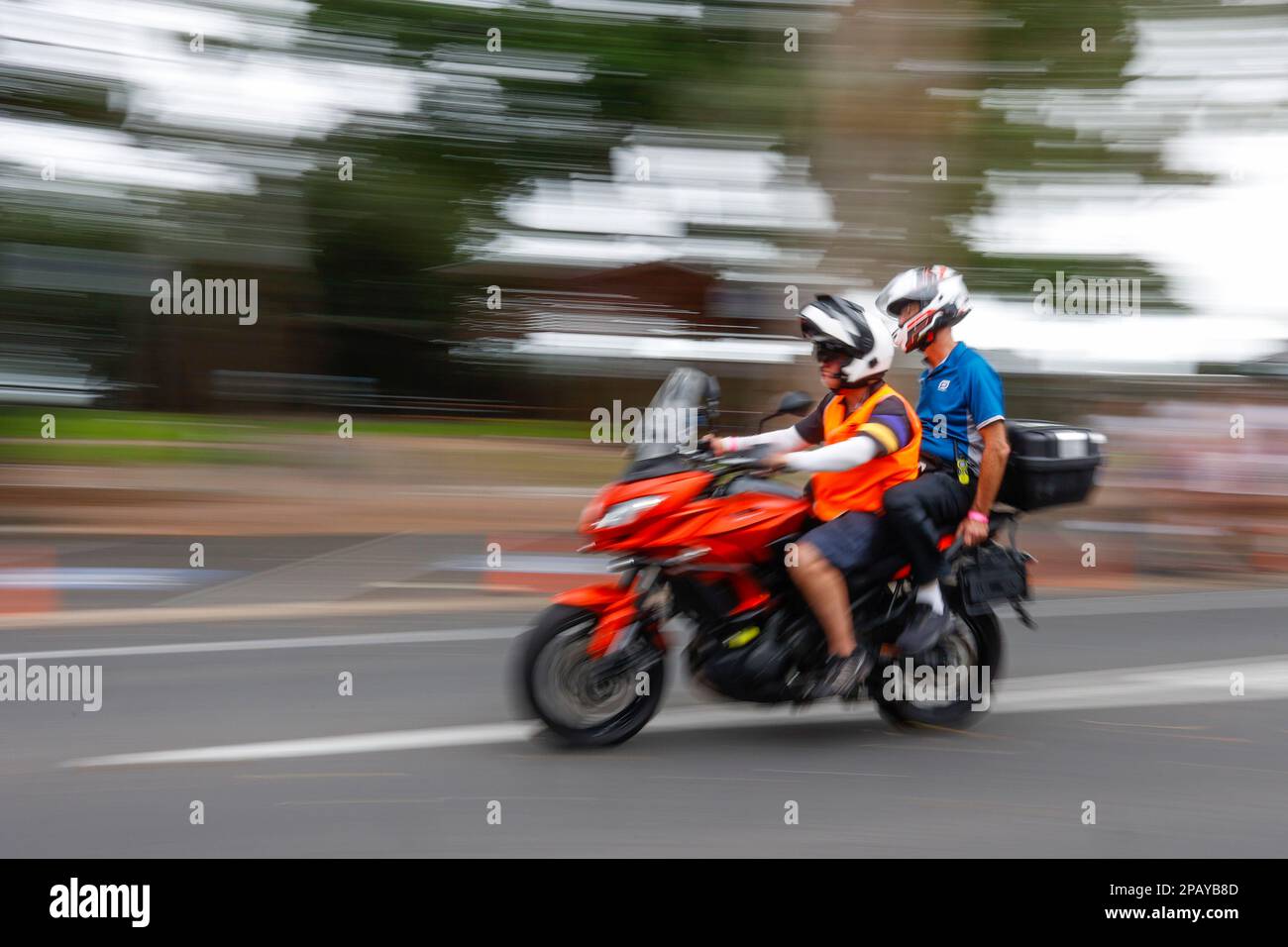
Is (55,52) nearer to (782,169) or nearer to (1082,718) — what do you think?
(782,169)

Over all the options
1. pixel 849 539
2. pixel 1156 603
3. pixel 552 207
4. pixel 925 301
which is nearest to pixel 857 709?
pixel 849 539

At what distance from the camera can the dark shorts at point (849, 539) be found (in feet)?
16.3

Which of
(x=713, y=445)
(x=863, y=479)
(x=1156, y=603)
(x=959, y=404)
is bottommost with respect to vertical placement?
(x=1156, y=603)

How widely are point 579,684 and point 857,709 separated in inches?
54.7

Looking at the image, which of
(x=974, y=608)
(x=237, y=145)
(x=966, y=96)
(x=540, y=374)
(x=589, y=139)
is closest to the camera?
(x=974, y=608)

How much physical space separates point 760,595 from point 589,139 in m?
12.2

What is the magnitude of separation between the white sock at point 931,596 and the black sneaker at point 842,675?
31 centimetres

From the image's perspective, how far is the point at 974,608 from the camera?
5238mm

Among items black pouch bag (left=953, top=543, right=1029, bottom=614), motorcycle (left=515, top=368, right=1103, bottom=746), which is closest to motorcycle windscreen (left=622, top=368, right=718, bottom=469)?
motorcycle (left=515, top=368, right=1103, bottom=746)

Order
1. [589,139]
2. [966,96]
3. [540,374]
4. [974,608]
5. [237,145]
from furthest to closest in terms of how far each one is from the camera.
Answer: [540,374] → [589,139] → [237,145] → [966,96] → [974,608]

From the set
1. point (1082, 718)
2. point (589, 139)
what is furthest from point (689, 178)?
point (1082, 718)

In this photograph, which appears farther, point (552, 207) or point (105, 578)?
point (552, 207)

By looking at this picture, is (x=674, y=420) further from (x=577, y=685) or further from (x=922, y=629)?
(x=922, y=629)

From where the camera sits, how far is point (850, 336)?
494 cm
